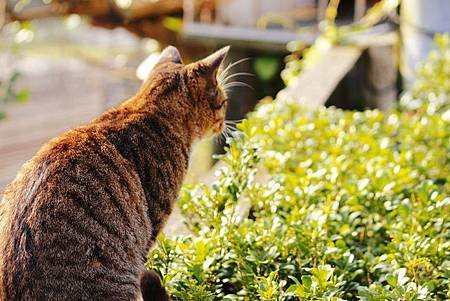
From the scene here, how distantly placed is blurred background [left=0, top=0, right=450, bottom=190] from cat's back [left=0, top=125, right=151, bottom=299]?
1408 millimetres

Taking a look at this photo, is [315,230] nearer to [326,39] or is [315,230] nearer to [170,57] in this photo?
[170,57]

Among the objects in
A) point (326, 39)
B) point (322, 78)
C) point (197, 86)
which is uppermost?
point (326, 39)

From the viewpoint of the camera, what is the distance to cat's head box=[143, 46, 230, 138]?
8.03 ft

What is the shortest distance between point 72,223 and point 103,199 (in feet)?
0.43

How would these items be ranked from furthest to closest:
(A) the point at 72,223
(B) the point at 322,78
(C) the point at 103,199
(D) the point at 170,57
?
(B) the point at 322,78 < (D) the point at 170,57 < (C) the point at 103,199 < (A) the point at 72,223

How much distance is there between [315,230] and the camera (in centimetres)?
226

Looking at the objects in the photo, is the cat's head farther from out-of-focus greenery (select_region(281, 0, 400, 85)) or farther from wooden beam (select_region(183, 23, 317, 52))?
wooden beam (select_region(183, 23, 317, 52))

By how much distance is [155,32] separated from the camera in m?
5.90

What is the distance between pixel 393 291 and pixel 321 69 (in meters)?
2.58

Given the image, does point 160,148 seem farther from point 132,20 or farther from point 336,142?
point 132,20

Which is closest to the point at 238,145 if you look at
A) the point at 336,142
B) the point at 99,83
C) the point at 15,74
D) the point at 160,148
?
the point at 160,148

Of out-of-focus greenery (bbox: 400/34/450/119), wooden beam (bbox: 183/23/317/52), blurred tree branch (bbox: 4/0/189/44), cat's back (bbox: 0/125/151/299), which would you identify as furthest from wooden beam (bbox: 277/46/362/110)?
cat's back (bbox: 0/125/151/299)

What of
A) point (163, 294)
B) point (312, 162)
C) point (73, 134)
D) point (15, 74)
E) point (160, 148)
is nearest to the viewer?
point (163, 294)

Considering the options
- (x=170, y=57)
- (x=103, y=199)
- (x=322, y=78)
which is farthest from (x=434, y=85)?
(x=103, y=199)
